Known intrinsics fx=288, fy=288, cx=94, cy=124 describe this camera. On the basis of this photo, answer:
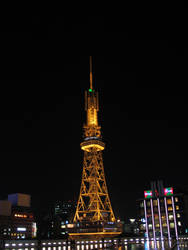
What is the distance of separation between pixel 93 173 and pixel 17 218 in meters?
43.0

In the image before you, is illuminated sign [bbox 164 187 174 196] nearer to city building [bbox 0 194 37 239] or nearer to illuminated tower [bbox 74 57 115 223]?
illuminated tower [bbox 74 57 115 223]

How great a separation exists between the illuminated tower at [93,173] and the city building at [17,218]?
1302 inches

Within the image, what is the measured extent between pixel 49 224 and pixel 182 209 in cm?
4477

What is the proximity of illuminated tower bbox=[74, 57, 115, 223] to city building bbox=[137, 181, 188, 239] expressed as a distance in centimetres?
1165

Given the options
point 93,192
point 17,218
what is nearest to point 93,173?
point 93,192

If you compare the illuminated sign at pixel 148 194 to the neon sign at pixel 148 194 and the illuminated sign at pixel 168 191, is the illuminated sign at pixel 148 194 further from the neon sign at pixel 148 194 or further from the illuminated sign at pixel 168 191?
the illuminated sign at pixel 168 191

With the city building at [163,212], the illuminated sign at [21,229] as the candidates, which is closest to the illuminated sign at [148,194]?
the city building at [163,212]

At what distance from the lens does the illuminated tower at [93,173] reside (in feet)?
A: 234

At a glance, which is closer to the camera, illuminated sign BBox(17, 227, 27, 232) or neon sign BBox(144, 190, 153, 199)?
neon sign BBox(144, 190, 153, 199)

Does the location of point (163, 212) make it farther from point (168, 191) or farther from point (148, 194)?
point (148, 194)

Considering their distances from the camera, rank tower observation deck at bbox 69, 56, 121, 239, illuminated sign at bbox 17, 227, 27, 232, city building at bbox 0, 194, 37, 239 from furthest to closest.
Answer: illuminated sign at bbox 17, 227, 27, 232 < city building at bbox 0, 194, 37, 239 < tower observation deck at bbox 69, 56, 121, 239

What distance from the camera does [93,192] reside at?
240 ft

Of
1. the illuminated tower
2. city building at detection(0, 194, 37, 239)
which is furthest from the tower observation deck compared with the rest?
city building at detection(0, 194, 37, 239)

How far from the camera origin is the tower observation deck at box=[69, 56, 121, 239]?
6825 cm
